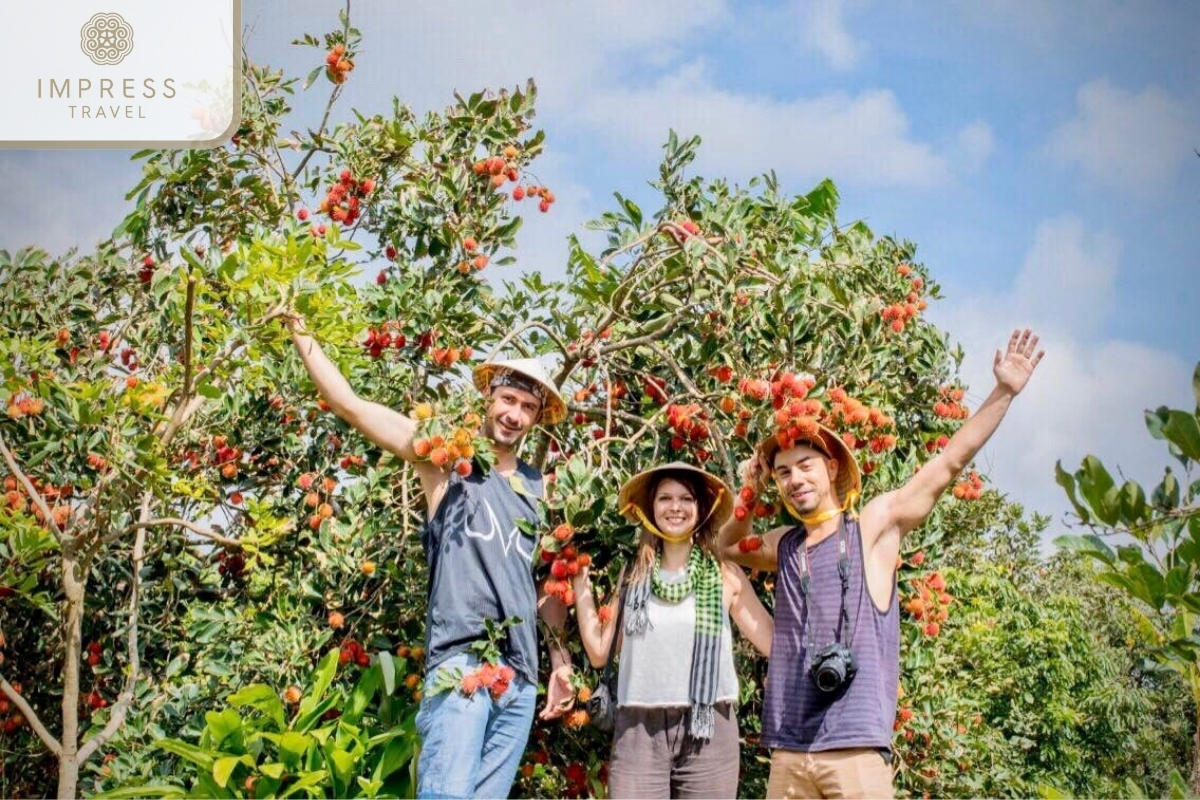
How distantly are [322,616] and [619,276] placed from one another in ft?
5.04

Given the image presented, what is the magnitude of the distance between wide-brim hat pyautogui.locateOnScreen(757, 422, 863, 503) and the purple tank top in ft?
0.40

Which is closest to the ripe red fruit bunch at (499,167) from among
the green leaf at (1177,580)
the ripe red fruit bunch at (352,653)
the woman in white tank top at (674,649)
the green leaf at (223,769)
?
the woman in white tank top at (674,649)

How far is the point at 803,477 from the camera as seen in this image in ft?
9.77

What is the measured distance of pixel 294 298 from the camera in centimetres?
315

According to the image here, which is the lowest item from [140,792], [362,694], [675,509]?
[140,792]

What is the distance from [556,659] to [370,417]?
91 cm

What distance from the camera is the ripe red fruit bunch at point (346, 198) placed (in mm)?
4004

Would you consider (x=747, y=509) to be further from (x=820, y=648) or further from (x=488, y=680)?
(x=488, y=680)

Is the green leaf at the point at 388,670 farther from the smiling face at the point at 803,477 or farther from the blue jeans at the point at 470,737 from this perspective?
the smiling face at the point at 803,477

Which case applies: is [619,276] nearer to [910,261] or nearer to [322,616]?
[910,261]

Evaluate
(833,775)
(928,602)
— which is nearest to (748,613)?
(833,775)

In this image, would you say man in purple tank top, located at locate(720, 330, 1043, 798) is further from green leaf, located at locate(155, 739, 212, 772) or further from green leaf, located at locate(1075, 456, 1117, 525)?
green leaf, located at locate(155, 739, 212, 772)

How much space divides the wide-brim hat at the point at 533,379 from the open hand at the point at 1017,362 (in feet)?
4.06

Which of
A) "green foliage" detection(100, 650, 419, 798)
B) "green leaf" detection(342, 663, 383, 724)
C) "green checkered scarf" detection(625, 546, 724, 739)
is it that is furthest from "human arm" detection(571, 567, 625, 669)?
"green leaf" detection(342, 663, 383, 724)
